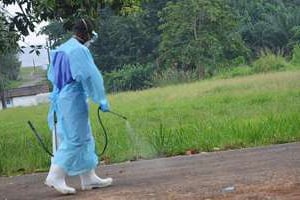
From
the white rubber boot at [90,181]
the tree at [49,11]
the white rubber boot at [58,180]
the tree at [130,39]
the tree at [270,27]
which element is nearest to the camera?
the white rubber boot at [58,180]

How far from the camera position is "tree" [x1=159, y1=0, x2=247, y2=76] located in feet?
151

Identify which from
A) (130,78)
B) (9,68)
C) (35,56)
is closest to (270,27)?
(130,78)

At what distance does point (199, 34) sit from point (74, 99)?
1625 inches

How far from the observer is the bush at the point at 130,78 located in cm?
5556

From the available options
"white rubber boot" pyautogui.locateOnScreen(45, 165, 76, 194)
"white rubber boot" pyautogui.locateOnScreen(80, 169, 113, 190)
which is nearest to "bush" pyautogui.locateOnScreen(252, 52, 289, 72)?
"white rubber boot" pyautogui.locateOnScreen(80, 169, 113, 190)

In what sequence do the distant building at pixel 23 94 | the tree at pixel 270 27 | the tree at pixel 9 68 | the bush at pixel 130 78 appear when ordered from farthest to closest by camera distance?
the distant building at pixel 23 94, the tree at pixel 9 68, the bush at pixel 130 78, the tree at pixel 270 27

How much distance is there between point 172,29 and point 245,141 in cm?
4000

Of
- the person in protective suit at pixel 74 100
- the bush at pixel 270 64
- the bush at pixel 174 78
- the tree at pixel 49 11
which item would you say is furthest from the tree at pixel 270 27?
the person in protective suit at pixel 74 100

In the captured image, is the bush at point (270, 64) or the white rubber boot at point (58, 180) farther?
the bush at point (270, 64)

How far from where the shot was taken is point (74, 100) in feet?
20.4

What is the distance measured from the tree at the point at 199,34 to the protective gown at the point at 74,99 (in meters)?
39.4

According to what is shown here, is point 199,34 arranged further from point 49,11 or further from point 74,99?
point 74,99

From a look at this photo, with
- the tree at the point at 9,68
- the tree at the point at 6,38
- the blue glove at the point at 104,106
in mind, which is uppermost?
the tree at the point at 6,38

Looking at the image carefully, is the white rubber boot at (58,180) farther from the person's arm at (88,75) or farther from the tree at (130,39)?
the tree at (130,39)
